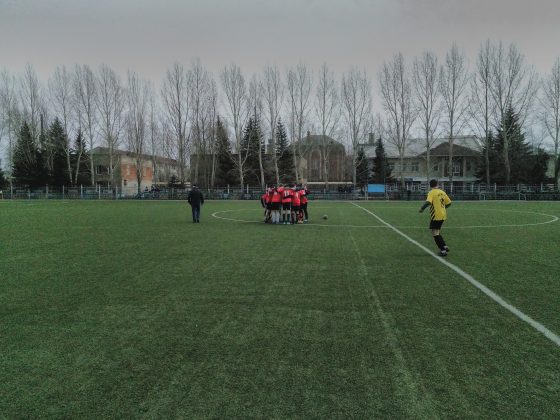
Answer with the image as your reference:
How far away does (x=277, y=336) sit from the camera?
4906mm

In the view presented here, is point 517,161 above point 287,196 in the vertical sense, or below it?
above

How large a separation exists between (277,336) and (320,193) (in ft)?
162

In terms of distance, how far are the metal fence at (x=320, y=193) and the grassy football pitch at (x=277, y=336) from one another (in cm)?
4267

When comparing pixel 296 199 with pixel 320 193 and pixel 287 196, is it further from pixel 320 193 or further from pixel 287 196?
pixel 320 193

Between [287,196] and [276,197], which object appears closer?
[287,196]

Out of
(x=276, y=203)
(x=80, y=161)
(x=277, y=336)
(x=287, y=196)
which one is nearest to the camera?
(x=277, y=336)

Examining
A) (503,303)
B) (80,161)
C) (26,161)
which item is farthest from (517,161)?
(26,161)

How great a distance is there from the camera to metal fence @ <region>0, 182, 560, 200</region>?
49.9 metres

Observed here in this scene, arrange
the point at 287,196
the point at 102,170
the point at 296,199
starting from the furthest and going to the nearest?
the point at 102,170, the point at 296,199, the point at 287,196

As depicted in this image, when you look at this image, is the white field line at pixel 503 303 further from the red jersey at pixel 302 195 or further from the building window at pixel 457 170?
the building window at pixel 457 170

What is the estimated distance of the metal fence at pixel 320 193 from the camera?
49.9m

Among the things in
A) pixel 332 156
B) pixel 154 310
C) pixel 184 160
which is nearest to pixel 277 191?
pixel 154 310

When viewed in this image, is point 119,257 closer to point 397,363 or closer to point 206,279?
point 206,279

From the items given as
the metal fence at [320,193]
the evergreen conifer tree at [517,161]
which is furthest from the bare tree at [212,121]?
the evergreen conifer tree at [517,161]
